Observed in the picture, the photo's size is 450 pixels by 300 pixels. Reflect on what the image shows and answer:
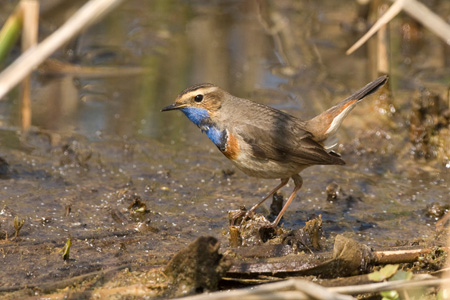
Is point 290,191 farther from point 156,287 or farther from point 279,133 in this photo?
point 156,287

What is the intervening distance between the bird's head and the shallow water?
94 centimetres

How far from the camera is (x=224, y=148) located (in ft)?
20.8

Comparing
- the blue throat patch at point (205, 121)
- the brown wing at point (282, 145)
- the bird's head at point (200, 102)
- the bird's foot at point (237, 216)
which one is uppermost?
the bird's head at point (200, 102)

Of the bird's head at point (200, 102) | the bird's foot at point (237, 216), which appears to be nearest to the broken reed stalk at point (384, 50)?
the bird's head at point (200, 102)

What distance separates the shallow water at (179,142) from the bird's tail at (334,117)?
29.8 inches

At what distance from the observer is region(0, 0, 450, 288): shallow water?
6121mm

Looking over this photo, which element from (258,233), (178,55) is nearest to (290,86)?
(178,55)

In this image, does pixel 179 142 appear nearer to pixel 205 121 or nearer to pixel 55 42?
pixel 205 121

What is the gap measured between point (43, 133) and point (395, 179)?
4.32m

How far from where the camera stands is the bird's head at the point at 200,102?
253 inches

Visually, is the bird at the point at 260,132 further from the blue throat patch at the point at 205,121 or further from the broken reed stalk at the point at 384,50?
the broken reed stalk at the point at 384,50

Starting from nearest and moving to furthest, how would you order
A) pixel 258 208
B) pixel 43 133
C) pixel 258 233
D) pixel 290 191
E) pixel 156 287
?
pixel 156 287 < pixel 258 233 < pixel 258 208 < pixel 290 191 < pixel 43 133

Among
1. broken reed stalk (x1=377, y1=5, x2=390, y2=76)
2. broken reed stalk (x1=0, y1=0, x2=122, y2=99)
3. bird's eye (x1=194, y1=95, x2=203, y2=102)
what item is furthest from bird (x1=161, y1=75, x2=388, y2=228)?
broken reed stalk (x1=0, y1=0, x2=122, y2=99)

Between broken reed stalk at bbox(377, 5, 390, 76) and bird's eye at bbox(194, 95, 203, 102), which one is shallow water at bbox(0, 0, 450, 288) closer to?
broken reed stalk at bbox(377, 5, 390, 76)
